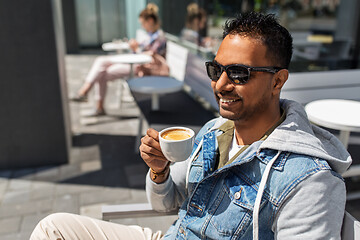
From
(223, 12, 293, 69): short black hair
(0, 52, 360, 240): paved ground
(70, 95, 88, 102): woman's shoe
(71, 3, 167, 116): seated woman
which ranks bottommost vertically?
(0, 52, 360, 240): paved ground

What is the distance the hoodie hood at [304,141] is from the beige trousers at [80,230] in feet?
2.70

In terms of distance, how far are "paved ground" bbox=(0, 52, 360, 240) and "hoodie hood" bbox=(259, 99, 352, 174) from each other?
4.35 feet

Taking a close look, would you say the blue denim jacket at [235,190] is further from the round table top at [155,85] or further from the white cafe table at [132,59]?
the white cafe table at [132,59]

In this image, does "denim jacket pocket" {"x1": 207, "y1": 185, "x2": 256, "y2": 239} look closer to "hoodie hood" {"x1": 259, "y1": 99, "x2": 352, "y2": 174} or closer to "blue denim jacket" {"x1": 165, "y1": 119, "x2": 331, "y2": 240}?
"blue denim jacket" {"x1": 165, "y1": 119, "x2": 331, "y2": 240}

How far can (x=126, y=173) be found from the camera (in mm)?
3881

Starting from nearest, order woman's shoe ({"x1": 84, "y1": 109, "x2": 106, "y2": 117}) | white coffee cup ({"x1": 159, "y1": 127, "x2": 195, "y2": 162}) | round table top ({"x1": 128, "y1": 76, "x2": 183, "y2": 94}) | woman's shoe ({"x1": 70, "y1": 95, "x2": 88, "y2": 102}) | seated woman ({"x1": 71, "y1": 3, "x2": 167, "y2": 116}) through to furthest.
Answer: white coffee cup ({"x1": 159, "y1": 127, "x2": 195, "y2": 162}), round table top ({"x1": 128, "y1": 76, "x2": 183, "y2": 94}), seated woman ({"x1": 71, "y1": 3, "x2": 167, "y2": 116}), woman's shoe ({"x1": 84, "y1": 109, "x2": 106, "y2": 117}), woman's shoe ({"x1": 70, "y1": 95, "x2": 88, "y2": 102})

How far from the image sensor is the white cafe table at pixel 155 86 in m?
3.96

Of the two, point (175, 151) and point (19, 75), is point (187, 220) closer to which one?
point (175, 151)

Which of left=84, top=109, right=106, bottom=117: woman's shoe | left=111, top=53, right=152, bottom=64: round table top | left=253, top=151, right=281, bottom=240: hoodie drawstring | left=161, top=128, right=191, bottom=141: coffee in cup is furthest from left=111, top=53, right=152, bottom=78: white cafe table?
left=253, top=151, right=281, bottom=240: hoodie drawstring

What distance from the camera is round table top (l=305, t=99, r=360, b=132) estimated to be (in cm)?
261

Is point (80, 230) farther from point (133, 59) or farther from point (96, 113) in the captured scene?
point (96, 113)

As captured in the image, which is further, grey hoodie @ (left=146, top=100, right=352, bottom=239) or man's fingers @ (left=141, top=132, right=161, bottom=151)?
man's fingers @ (left=141, top=132, right=161, bottom=151)

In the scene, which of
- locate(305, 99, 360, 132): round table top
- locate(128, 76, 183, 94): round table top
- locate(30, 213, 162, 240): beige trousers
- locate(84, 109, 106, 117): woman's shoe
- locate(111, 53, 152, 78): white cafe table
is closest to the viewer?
locate(30, 213, 162, 240): beige trousers

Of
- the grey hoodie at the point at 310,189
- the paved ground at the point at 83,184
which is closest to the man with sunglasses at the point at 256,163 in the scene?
the grey hoodie at the point at 310,189
